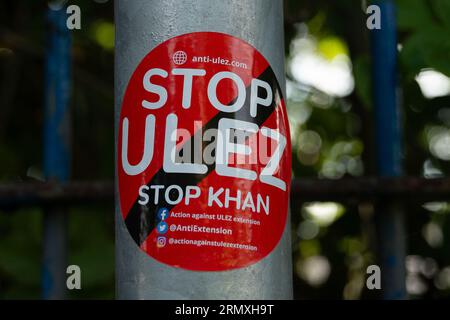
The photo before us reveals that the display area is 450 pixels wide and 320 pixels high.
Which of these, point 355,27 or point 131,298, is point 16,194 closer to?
point 131,298

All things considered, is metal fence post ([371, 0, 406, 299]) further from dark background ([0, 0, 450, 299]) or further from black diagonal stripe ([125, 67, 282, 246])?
black diagonal stripe ([125, 67, 282, 246])

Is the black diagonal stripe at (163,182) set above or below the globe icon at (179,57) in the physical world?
below

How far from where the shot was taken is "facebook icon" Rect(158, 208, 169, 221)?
1443mm

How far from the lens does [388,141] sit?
2.31 m

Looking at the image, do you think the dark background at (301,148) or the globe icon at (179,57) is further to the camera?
the dark background at (301,148)

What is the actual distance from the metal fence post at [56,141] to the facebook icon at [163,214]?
986mm

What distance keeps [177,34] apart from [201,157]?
0.22 meters

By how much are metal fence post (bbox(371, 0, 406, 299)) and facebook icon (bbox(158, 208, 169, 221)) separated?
1.00 metres

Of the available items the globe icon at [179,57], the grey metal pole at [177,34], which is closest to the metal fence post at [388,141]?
the grey metal pole at [177,34]

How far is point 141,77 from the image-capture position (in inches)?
59.6

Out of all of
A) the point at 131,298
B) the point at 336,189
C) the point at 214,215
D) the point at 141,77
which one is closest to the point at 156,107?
the point at 141,77

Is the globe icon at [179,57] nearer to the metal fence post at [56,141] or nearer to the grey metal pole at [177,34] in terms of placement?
the grey metal pole at [177,34]

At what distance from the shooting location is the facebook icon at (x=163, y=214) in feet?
4.74

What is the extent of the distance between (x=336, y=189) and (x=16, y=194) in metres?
0.87
